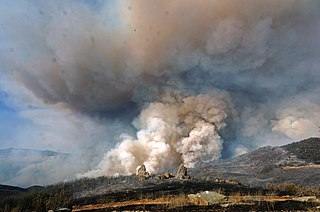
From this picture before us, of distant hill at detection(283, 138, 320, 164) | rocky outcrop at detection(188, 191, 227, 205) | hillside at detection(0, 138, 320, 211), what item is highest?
distant hill at detection(283, 138, 320, 164)

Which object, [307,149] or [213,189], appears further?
[307,149]

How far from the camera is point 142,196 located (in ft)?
141

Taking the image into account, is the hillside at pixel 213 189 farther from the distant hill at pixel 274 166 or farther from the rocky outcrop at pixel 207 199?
the rocky outcrop at pixel 207 199

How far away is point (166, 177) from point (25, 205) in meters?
34.7

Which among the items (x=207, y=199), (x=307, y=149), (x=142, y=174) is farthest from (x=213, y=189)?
(x=307, y=149)

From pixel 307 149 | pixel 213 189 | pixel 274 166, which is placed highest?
pixel 307 149

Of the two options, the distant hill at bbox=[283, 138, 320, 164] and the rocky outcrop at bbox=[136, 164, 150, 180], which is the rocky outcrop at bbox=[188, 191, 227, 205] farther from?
the distant hill at bbox=[283, 138, 320, 164]

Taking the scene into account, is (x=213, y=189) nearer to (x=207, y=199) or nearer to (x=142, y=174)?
(x=207, y=199)

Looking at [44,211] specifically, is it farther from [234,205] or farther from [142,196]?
[234,205]

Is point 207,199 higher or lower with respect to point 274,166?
lower

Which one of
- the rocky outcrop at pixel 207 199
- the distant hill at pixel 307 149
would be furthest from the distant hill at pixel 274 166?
the rocky outcrop at pixel 207 199

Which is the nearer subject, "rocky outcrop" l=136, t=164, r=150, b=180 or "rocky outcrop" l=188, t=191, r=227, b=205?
"rocky outcrop" l=188, t=191, r=227, b=205

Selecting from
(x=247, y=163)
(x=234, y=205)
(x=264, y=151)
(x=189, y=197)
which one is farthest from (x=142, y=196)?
(x=264, y=151)

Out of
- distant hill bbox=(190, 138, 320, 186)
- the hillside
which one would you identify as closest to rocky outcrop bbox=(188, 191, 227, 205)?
the hillside
